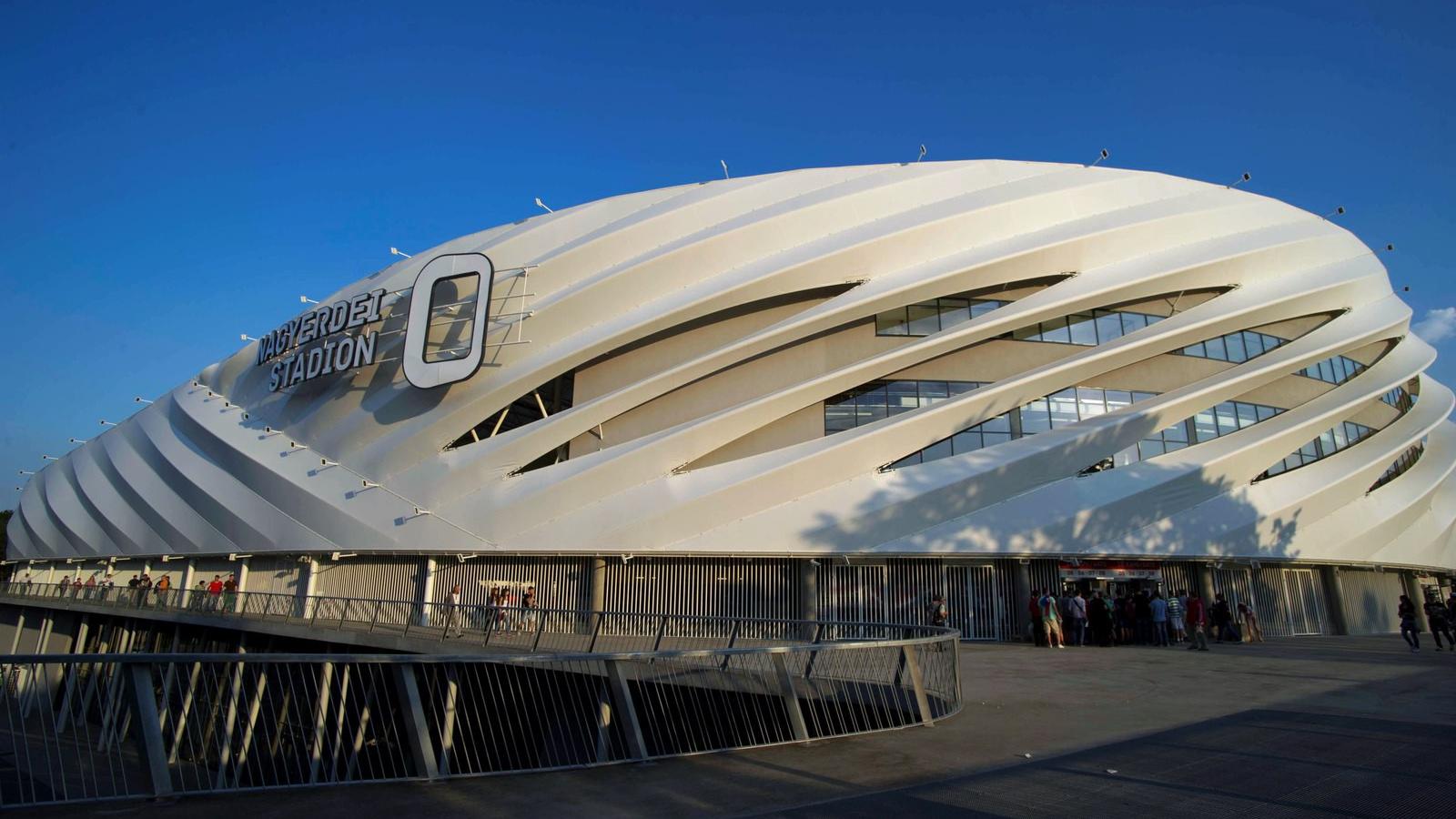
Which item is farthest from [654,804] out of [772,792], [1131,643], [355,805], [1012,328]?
[1012,328]

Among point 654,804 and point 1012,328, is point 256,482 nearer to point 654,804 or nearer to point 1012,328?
point 1012,328

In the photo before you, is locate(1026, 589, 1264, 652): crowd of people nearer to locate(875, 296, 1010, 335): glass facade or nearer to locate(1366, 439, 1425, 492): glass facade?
locate(875, 296, 1010, 335): glass facade

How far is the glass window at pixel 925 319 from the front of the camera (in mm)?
27328

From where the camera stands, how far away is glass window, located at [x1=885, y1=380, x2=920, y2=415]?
26438 millimetres

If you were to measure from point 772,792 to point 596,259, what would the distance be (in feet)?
78.0

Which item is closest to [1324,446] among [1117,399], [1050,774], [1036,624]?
[1117,399]

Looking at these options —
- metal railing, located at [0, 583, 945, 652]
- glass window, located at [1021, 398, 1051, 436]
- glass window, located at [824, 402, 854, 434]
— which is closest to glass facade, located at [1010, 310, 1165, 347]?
glass window, located at [1021, 398, 1051, 436]

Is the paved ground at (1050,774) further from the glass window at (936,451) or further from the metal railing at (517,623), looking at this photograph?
the glass window at (936,451)

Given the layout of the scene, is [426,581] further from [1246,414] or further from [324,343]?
[1246,414]

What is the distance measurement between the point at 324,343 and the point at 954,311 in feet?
77.8

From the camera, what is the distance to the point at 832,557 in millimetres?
23734

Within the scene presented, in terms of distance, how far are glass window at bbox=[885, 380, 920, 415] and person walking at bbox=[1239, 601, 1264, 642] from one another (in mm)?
11084

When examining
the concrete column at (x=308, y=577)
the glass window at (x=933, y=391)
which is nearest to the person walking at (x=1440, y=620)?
the glass window at (x=933, y=391)

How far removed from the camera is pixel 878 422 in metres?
25.1
